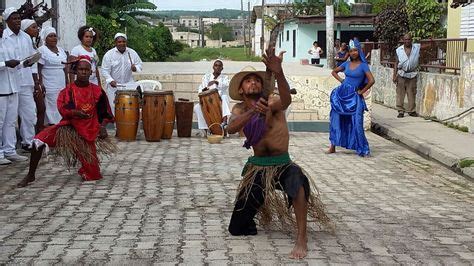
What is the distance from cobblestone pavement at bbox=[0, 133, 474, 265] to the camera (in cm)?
560

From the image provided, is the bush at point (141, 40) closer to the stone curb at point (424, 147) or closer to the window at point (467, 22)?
the stone curb at point (424, 147)

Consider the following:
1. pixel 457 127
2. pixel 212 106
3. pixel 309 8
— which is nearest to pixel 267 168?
pixel 212 106

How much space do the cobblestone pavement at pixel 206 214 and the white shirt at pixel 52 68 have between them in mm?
1414

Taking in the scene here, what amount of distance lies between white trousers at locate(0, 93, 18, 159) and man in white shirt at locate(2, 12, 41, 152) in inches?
10.2

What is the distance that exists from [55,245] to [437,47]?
42.3 feet

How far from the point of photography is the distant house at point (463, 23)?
18.5 m

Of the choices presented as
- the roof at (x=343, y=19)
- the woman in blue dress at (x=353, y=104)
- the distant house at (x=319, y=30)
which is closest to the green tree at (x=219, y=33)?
the distant house at (x=319, y=30)

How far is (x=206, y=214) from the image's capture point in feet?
22.8

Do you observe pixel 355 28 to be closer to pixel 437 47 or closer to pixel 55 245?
pixel 437 47

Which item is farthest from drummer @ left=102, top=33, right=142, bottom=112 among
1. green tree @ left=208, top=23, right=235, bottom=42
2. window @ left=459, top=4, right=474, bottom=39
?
green tree @ left=208, top=23, right=235, bottom=42

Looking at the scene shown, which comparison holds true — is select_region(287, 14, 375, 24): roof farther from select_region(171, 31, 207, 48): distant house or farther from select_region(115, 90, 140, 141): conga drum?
select_region(171, 31, 207, 48): distant house

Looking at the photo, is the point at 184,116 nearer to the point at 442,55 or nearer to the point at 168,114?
the point at 168,114

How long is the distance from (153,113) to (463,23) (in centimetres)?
1026

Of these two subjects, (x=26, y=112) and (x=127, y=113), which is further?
(x=127, y=113)
